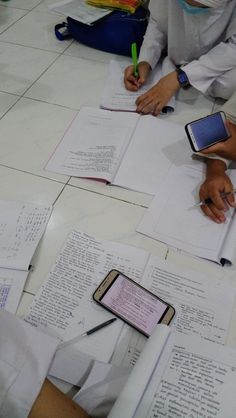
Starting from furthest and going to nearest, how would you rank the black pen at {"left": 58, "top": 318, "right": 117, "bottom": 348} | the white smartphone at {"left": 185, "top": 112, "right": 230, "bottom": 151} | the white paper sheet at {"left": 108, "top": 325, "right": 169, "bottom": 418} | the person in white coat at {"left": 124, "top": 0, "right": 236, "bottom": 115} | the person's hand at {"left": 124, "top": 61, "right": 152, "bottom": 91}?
the person's hand at {"left": 124, "top": 61, "right": 152, "bottom": 91} → the person in white coat at {"left": 124, "top": 0, "right": 236, "bottom": 115} → the white smartphone at {"left": 185, "top": 112, "right": 230, "bottom": 151} → the black pen at {"left": 58, "top": 318, "right": 117, "bottom": 348} → the white paper sheet at {"left": 108, "top": 325, "right": 169, "bottom": 418}

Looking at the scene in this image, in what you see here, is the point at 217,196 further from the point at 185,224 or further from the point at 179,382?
the point at 179,382

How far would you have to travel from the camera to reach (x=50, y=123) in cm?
112

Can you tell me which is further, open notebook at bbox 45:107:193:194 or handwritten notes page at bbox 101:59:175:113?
handwritten notes page at bbox 101:59:175:113

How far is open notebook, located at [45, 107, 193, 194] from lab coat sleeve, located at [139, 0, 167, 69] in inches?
11.1

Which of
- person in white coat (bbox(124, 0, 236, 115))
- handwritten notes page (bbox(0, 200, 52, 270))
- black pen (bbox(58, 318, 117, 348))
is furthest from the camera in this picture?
person in white coat (bbox(124, 0, 236, 115))

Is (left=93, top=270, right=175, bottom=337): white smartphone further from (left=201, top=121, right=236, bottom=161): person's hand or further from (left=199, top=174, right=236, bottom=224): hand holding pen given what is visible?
(left=201, top=121, right=236, bottom=161): person's hand

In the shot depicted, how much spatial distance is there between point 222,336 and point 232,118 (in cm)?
59

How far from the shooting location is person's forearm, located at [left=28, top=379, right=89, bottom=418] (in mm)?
487

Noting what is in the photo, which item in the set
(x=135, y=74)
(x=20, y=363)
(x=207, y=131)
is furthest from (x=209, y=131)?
(x=20, y=363)

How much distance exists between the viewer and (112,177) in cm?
94

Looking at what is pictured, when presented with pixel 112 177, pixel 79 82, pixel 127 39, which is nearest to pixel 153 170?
pixel 112 177

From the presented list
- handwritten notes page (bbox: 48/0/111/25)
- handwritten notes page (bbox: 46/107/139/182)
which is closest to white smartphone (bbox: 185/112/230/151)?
handwritten notes page (bbox: 46/107/139/182)

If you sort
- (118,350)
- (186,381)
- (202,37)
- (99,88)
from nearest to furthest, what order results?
(186,381), (118,350), (202,37), (99,88)

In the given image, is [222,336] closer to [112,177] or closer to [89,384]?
[89,384]
